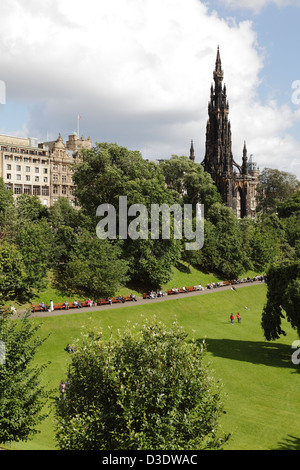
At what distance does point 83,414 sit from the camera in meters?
18.3

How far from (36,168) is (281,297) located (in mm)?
84097

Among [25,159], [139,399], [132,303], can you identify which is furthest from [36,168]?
[139,399]

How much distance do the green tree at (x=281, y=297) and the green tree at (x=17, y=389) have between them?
24.3m

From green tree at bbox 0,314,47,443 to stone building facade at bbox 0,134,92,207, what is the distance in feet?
273

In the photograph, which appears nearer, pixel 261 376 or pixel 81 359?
pixel 81 359

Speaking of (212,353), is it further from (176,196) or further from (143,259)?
(176,196)

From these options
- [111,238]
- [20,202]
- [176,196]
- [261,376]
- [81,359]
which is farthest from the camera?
[176,196]

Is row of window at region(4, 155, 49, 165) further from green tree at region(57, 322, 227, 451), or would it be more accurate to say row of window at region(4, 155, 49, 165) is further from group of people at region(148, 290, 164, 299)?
green tree at region(57, 322, 227, 451)

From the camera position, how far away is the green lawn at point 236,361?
25484 millimetres

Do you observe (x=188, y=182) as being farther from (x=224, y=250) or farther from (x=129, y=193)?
(x=129, y=193)

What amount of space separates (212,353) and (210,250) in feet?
136

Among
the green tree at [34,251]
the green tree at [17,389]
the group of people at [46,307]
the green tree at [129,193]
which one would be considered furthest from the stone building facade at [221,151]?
the green tree at [17,389]

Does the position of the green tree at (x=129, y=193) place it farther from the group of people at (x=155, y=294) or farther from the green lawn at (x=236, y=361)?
the green lawn at (x=236, y=361)

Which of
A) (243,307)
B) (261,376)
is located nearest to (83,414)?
(261,376)
